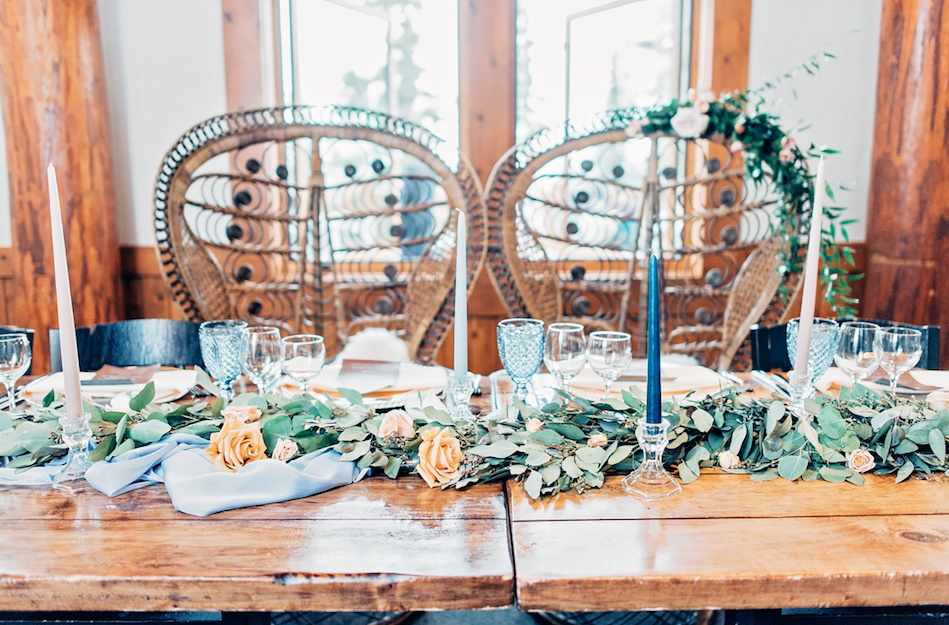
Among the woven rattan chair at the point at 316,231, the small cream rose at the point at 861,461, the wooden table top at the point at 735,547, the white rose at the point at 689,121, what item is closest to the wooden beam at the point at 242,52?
the woven rattan chair at the point at 316,231

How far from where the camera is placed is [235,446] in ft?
2.38

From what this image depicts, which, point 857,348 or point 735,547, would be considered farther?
point 857,348

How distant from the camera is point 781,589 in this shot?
516 millimetres

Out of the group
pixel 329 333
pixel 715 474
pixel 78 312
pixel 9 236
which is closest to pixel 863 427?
pixel 715 474

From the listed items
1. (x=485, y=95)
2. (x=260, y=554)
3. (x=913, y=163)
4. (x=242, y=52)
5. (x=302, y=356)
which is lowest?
(x=260, y=554)

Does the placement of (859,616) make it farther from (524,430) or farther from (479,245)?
(479,245)

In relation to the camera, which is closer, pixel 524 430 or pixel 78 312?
pixel 524 430

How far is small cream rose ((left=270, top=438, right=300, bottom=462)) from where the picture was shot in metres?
0.73

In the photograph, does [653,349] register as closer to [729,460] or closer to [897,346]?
[729,460]

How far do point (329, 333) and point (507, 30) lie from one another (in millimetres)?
1378

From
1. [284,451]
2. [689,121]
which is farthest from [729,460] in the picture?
[689,121]

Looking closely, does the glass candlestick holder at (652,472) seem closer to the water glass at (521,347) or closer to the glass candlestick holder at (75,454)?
the water glass at (521,347)

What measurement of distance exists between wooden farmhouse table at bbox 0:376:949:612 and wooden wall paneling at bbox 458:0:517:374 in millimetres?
1958

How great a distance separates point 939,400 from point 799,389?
0.60 ft
